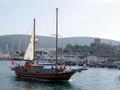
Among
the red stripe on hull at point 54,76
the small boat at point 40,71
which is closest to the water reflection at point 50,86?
the red stripe on hull at point 54,76

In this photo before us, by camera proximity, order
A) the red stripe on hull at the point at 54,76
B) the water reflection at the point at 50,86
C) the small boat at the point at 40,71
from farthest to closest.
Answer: the small boat at the point at 40,71 < the red stripe on hull at the point at 54,76 < the water reflection at the point at 50,86

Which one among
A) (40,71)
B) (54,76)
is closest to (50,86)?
(54,76)

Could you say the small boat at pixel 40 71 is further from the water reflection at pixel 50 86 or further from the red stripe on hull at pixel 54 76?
the water reflection at pixel 50 86

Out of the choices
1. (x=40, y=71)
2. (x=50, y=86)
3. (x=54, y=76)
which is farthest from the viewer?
(x=40, y=71)

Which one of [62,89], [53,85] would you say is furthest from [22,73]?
[62,89]

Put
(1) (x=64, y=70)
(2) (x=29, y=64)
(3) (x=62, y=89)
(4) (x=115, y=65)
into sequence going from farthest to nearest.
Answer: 1. (4) (x=115, y=65)
2. (2) (x=29, y=64)
3. (1) (x=64, y=70)
4. (3) (x=62, y=89)

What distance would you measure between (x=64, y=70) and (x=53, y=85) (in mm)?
5431

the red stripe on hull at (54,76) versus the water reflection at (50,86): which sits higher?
the red stripe on hull at (54,76)

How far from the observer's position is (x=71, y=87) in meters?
64.9

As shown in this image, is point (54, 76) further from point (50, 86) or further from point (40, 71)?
point (50, 86)

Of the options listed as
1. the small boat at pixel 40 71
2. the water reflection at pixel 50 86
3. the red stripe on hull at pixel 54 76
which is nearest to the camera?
the water reflection at pixel 50 86

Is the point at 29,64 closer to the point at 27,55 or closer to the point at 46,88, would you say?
Answer: the point at 27,55

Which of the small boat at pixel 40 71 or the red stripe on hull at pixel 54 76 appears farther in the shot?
the small boat at pixel 40 71

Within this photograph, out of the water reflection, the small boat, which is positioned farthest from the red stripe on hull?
the water reflection
